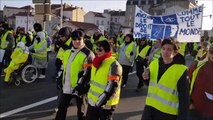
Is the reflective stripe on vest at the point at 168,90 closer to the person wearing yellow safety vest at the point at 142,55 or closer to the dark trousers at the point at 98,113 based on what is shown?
the dark trousers at the point at 98,113

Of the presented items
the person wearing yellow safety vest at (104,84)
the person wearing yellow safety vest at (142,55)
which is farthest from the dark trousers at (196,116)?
the person wearing yellow safety vest at (142,55)

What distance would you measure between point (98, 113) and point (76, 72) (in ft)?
2.88

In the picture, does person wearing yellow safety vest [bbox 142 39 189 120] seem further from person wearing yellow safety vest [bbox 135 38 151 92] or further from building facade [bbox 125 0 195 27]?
building facade [bbox 125 0 195 27]

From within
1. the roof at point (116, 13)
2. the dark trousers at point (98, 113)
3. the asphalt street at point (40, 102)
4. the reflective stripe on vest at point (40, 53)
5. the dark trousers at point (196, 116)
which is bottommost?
the asphalt street at point (40, 102)

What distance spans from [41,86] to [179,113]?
23.4ft

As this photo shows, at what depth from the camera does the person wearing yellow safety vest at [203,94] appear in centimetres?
418

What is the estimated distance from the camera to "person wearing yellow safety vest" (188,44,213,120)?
13.7 feet

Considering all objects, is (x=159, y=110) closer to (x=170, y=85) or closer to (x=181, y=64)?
(x=170, y=85)

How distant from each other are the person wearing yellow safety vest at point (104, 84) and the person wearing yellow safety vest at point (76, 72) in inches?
21.5

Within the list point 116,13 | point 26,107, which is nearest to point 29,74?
point 26,107

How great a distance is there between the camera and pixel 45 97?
8.89 meters

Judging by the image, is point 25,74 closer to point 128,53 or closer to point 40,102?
point 40,102

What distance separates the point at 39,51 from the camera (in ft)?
37.5

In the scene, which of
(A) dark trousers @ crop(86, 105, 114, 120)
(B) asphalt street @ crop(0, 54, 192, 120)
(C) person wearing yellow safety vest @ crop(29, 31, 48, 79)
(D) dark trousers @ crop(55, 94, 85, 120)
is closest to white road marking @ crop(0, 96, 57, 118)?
(B) asphalt street @ crop(0, 54, 192, 120)
